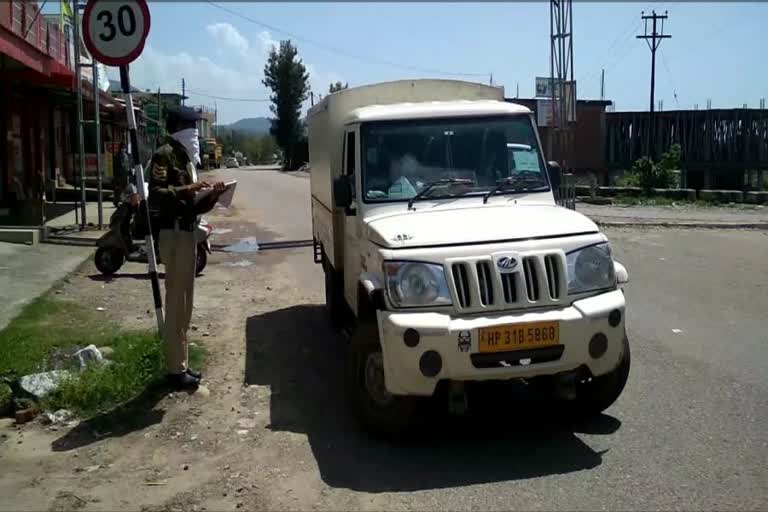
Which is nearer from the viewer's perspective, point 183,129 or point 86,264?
point 183,129

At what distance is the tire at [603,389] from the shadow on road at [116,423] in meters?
3.07

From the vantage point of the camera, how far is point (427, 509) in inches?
175

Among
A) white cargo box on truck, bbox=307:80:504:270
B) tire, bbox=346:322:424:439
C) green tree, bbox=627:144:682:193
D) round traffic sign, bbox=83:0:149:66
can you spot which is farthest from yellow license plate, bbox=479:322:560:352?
green tree, bbox=627:144:682:193

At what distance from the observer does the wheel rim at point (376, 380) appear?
5.44 meters

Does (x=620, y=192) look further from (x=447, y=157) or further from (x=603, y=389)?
(x=603, y=389)

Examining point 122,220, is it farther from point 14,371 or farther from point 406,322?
point 406,322

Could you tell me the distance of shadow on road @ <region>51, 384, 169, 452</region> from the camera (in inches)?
226

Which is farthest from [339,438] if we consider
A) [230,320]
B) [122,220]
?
[122,220]

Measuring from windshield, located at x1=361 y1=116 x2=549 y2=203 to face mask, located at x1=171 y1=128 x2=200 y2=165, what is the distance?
135cm

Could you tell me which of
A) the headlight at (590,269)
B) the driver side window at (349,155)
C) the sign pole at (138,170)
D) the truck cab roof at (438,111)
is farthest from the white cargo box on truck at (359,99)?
the headlight at (590,269)

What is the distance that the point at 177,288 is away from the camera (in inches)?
259

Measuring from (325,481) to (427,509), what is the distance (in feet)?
2.45

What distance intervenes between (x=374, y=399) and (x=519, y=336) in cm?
108

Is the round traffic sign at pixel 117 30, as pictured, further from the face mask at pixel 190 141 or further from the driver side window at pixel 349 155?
the driver side window at pixel 349 155
